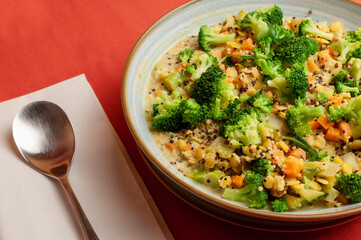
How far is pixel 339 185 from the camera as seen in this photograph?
252 cm

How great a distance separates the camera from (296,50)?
3.01m

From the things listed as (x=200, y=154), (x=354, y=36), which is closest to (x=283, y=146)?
(x=200, y=154)

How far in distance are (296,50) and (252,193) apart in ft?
4.04

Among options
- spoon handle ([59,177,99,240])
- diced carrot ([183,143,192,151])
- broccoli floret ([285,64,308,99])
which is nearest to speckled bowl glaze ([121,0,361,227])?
diced carrot ([183,143,192,151])

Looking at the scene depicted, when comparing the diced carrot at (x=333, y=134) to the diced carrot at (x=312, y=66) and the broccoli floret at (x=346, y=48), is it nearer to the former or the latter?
the diced carrot at (x=312, y=66)

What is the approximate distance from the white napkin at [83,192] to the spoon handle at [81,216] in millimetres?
51

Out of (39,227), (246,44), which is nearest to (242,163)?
(246,44)

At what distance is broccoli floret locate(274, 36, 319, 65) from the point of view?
3016 millimetres

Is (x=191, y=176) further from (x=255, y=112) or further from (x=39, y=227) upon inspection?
(x=39, y=227)

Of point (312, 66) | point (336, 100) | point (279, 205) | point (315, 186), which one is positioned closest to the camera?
point (279, 205)

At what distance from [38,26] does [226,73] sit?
207 cm

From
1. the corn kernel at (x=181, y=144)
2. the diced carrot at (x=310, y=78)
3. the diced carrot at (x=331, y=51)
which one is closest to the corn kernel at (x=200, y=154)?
the corn kernel at (x=181, y=144)

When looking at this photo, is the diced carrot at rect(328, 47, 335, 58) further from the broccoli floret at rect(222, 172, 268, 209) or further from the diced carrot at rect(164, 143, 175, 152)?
the diced carrot at rect(164, 143, 175, 152)

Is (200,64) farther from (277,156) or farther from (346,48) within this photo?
(346,48)
